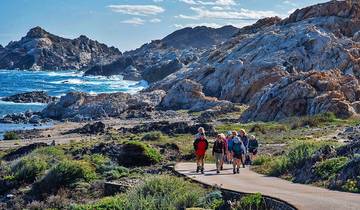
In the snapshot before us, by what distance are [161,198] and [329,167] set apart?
5.23m

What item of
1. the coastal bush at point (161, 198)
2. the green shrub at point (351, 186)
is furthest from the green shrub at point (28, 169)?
the green shrub at point (351, 186)

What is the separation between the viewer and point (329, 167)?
1609 cm

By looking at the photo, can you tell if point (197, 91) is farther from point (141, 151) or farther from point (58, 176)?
point (58, 176)

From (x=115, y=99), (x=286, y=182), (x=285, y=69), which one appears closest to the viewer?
(x=286, y=182)

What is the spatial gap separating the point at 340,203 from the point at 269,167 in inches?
335

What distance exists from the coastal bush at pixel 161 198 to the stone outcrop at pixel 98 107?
55.5 metres

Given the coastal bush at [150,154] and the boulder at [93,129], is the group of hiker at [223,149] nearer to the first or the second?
the coastal bush at [150,154]

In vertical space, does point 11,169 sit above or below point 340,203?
below

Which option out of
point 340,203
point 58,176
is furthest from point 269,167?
point 340,203

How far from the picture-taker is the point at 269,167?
20.5m

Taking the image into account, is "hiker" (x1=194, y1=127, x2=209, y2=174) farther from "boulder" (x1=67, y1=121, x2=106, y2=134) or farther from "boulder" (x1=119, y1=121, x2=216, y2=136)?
"boulder" (x1=67, y1=121, x2=106, y2=134)

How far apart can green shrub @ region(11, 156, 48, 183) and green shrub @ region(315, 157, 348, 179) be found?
10064mm

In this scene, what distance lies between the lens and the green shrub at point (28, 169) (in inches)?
830

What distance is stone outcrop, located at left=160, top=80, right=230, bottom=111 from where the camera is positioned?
74188 millimetres
